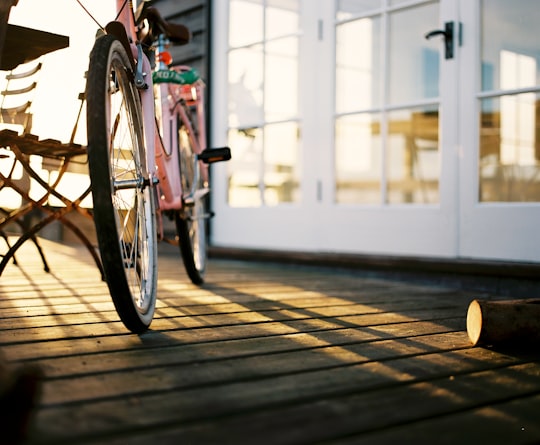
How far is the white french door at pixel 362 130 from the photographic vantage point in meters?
2.90

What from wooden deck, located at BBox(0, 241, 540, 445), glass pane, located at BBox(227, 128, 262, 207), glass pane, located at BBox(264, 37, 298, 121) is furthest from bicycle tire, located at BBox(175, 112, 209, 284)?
glass pane, located at BBox(264, 37, 298, 121)

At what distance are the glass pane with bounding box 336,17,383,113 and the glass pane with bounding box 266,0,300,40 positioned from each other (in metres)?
0.34

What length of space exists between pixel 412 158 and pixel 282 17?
1222 millimetres

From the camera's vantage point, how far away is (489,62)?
2910 mm

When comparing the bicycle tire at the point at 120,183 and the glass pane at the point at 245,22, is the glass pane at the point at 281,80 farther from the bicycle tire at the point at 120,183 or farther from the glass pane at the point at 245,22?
the bicycle tire at the point at 120,183

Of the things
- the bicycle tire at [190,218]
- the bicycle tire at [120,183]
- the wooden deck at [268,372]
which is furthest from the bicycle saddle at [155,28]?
the wooden deck at [268,372]

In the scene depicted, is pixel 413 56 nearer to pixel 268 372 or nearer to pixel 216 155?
pixel 216 155

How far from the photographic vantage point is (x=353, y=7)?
11.4 ft

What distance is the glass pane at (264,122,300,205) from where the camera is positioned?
3.91 meters

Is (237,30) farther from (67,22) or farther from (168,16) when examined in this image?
(67,22)

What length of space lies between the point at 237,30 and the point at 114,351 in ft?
10.1

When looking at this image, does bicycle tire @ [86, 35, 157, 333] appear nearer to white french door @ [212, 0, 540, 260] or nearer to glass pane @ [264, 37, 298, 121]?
white french door @ [212, 0, 540, 260]

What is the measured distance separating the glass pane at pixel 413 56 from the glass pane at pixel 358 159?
21 centimetres

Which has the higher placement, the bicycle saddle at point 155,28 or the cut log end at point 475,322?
the bicycle saddle at point 155,28
